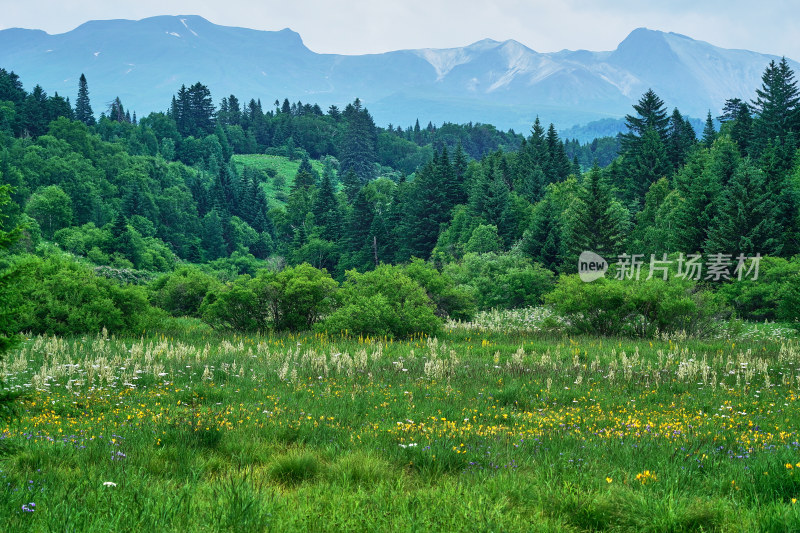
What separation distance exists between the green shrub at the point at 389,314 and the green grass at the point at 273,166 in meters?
125

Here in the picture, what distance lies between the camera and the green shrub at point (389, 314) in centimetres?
2097

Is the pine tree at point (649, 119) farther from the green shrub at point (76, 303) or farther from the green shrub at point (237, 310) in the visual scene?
the green shrub at point (76, 303)

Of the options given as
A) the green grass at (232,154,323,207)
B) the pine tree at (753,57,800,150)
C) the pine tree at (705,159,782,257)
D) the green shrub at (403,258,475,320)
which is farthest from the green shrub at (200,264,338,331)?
the green grass at (232,154,323,207)

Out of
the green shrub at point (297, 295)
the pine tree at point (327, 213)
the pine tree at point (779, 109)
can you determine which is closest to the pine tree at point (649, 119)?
the pine tree at point (779, 109)

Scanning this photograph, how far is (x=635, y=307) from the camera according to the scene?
2214 cm

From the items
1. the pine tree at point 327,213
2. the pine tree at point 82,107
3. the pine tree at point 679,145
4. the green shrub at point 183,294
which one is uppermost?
the pine tree at point 82,107

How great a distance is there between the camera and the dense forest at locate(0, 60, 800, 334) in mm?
23500

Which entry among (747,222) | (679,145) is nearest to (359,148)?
(679,145)

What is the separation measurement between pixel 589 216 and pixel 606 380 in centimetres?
4336

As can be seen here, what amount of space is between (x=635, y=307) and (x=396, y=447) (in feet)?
58.7

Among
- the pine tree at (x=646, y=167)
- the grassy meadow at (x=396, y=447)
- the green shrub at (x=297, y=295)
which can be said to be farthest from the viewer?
the pine tree at (x=646, y=167)

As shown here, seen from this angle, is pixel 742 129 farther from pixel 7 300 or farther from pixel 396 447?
pixel 7 300

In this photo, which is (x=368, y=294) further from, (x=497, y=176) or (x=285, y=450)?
(x=497, y=176)

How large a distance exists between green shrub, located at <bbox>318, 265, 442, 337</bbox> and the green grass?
409 feet
